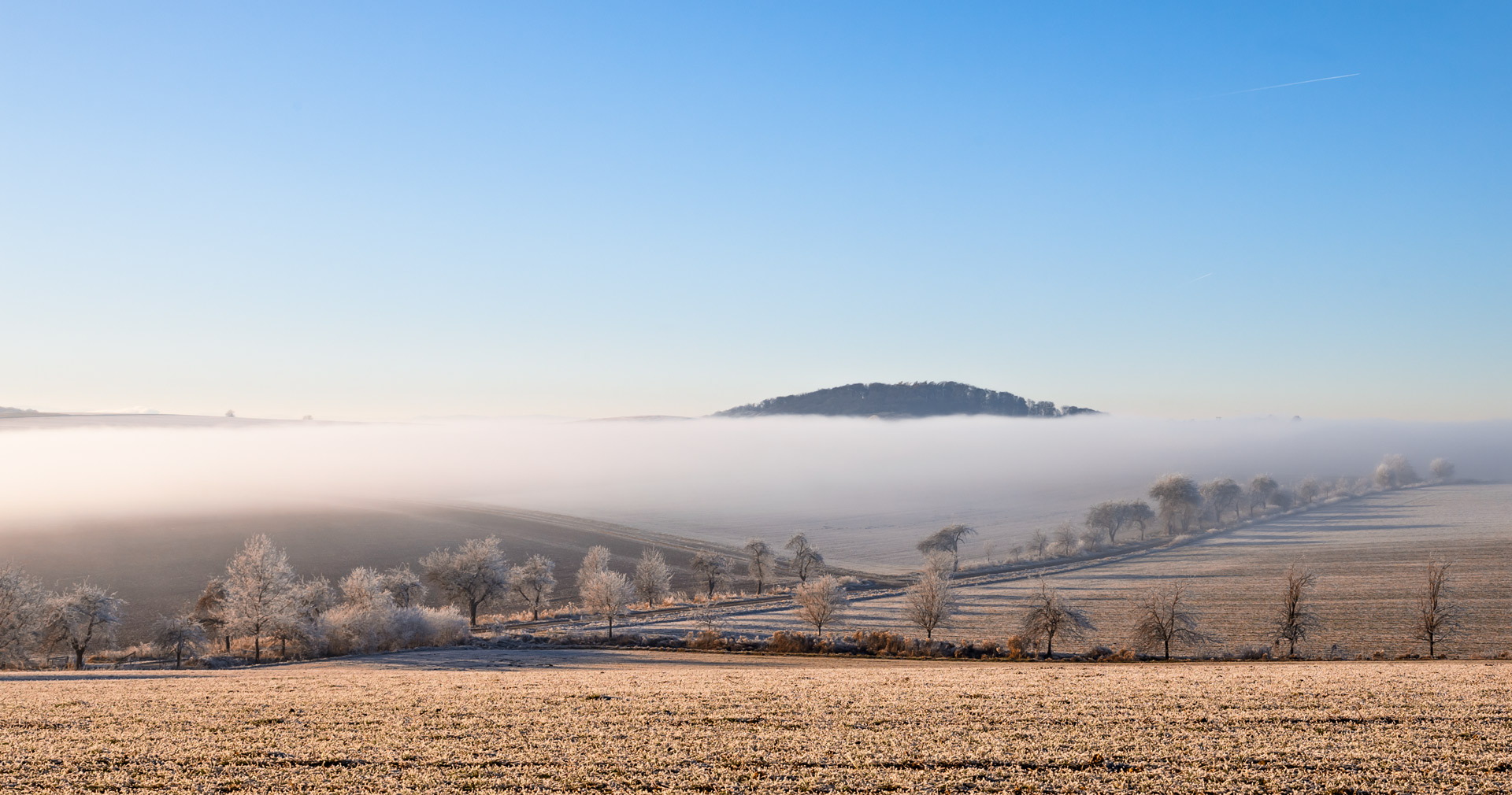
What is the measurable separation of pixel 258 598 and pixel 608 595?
81.8ft

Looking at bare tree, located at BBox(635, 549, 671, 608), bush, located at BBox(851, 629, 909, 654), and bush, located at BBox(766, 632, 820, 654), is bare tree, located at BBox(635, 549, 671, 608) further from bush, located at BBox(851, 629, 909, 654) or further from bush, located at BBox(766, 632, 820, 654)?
bush, located at BBox(851, 629, 909, 654)

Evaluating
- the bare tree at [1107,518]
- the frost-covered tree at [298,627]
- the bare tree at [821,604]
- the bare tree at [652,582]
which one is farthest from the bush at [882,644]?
the bare tree at [1107,518]

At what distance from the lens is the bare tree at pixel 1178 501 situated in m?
145

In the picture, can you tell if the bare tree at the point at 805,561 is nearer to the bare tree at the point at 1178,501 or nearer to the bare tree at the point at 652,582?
the bare tree at the point at 652,582

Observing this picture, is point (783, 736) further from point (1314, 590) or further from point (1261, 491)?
point (1261, 491)

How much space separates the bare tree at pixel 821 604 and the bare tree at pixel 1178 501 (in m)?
101

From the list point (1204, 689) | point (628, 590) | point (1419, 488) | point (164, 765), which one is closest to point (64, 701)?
point (164, 765)

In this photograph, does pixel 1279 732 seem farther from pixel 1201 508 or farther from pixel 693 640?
pixel 1201 508

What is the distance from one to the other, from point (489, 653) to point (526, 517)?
107 m

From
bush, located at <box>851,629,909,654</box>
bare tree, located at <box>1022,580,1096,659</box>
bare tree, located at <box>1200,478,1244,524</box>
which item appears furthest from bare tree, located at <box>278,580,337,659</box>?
bare tree, located at <box>1200,478,1244,524</box>

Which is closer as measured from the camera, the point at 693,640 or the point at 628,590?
the point at 693,640

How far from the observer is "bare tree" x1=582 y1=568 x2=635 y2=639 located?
6569 cm

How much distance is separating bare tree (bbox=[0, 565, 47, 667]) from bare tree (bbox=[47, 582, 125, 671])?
100cm

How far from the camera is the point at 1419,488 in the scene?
187 m
